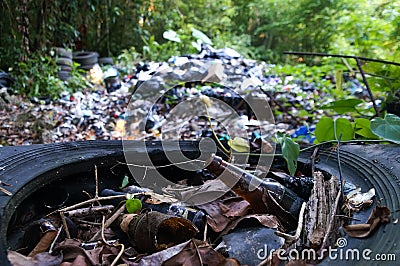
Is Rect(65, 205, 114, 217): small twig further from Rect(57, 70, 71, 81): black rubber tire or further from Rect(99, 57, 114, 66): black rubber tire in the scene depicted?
Rect(99, 57, 114, 66): black rubber tire

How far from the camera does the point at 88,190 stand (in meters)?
1.09

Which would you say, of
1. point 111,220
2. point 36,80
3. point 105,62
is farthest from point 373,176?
point 105,62

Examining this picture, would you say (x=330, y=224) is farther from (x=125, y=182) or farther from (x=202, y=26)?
(x=202, y=26)

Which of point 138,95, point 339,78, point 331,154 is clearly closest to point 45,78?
point 138,95

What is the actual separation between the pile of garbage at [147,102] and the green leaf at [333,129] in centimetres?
134

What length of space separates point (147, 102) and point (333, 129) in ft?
7.86

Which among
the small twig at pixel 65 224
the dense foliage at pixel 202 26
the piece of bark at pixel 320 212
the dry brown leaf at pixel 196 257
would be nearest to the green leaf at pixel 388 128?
the piece of bark at pixel 320 212

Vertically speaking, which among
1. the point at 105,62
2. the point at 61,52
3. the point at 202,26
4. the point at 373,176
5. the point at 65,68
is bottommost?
the point at 105,62

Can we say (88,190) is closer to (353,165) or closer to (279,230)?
(279,230)

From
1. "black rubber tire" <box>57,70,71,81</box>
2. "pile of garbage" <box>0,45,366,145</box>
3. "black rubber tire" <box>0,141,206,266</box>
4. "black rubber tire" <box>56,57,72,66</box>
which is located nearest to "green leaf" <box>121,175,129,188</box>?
"black rubber tire" <box>0,141,206,266</box>

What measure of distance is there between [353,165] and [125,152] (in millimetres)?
639

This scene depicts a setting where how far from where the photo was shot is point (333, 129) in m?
1.32

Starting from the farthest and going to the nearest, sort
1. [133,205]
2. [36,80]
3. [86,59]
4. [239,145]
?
1. [86,59]
2. [36,80]
3. [239,145]
4. [133,205]

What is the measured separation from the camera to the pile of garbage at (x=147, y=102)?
9.55 ft
